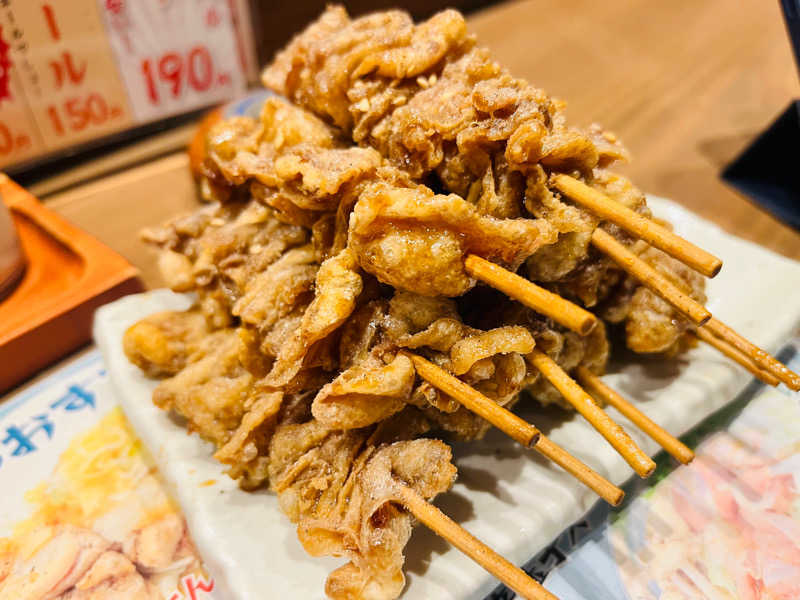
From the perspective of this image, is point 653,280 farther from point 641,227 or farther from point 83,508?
point 83,508

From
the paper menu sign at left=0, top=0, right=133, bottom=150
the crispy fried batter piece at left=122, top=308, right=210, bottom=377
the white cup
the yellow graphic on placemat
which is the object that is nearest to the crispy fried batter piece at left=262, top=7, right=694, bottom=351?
the crispy fried batter piece at left=122, top=308, right=210, bottom=377

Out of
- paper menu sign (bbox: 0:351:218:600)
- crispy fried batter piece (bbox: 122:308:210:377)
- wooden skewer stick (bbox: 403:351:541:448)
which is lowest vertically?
paper menu sign (bbox: 0:351:218:600)

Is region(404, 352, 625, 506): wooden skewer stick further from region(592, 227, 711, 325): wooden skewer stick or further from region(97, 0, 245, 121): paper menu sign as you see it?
region(97, 0, 245, 121): paper menu sign

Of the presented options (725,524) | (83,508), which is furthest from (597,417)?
(83,508)

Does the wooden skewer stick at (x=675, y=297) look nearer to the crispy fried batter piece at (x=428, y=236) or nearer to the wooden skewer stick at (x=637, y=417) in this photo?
the crispy fried batter piece at (x=428, y=236)

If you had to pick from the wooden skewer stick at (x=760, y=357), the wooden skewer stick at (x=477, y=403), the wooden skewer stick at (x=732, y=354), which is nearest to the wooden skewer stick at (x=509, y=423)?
the wooden skewer stick at (x=477, y=403)
